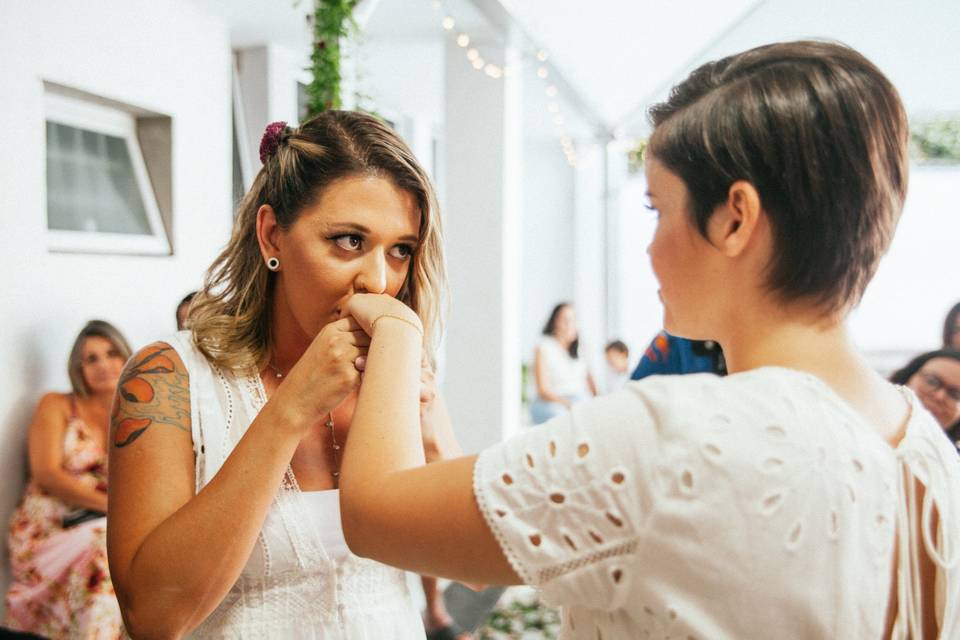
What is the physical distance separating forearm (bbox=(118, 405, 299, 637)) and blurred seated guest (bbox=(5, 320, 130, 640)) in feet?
6.20

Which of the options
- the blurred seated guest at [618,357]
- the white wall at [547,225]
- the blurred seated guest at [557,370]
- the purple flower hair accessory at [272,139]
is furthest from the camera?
the white wall at [547,225]

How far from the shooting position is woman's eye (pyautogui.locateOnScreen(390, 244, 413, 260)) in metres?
1.35

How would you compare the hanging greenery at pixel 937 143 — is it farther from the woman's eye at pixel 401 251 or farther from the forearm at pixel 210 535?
the forearm at pixel 210 535

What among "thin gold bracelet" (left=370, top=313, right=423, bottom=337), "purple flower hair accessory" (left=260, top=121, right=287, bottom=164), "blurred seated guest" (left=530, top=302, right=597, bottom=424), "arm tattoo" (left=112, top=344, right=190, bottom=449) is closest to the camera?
"thin gold bracelet" (left=370, top=313, right=423, bottom=337)

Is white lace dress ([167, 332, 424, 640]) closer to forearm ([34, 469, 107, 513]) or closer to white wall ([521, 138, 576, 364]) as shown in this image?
forearm ([34, 469, 107, 513])

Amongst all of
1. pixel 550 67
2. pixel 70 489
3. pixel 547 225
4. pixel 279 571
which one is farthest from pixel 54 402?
pixel 547 225

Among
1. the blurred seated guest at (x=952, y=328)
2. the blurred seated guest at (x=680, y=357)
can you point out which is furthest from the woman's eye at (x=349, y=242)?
the blurred seated guest at (x=952, y=328)

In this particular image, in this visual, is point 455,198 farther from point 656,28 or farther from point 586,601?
point 586,601

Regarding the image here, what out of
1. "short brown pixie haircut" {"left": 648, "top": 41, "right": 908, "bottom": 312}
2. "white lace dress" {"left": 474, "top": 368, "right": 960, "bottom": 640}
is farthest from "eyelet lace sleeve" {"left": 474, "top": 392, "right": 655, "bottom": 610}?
"short brown pixie haircut" {"left": 648, "top": 41, "right": 908, "bottom": 312}

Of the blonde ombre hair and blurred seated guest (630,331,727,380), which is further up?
the blonde ombre hair

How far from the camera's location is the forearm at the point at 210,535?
1051mm

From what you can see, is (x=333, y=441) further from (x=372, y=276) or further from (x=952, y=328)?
(x=952, y=328)

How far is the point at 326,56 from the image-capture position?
277cm

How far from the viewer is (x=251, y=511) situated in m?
1.06
